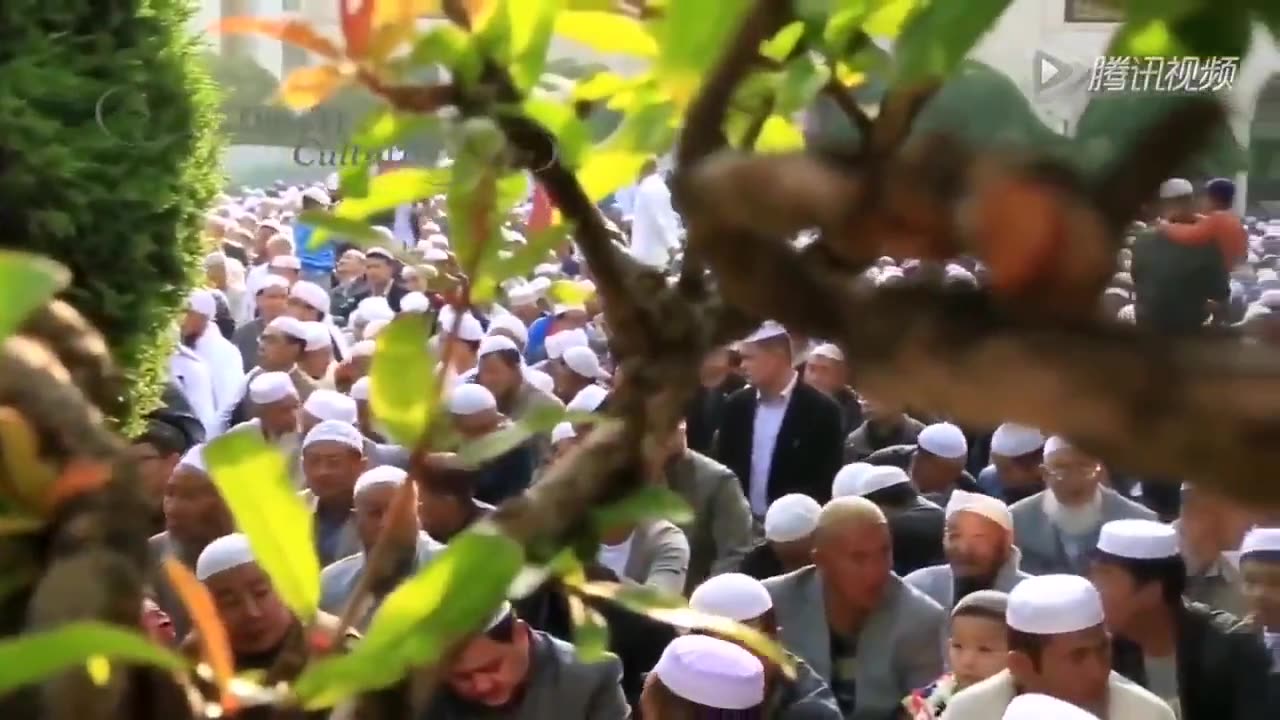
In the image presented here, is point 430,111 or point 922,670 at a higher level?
point 430,111

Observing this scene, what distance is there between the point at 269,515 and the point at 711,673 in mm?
1624

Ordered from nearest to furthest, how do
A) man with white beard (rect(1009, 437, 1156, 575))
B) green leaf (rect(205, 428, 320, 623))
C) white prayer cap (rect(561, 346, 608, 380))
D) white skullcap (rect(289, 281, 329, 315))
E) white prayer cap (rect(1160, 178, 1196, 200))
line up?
white prayer cap (rect(1160, 178, 1196, 200))
green leaf (rect(205, 428, 320, 623))
man with white beard (rect(1009, 437, 1156, 575))
white prayer cap (rect(561, 346, 608, 380))
white skullcap (rect(289, 281, 329, 315))

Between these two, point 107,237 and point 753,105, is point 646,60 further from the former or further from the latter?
point 107,237

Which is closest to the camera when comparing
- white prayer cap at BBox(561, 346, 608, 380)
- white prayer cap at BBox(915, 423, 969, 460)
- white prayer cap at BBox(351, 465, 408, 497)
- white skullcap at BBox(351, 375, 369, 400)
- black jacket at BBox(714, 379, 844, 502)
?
white skullcap at BBox(351, 375, 369, 400)

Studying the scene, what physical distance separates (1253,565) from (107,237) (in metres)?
2.00

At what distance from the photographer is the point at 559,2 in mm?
470

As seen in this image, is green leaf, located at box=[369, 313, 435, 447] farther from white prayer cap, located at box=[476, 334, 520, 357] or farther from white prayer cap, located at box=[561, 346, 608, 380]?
white prayer cap, located at box=[561, 346, 608, 380]

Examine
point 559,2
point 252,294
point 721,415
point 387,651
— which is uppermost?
point 559,2

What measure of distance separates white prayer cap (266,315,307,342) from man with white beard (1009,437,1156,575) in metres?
2.21

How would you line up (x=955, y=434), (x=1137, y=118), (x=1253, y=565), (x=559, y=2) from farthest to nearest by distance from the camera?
(x=955, y=434) < (x=1253, y=565) < (x=559, y=2) < (x=1137, y=118)

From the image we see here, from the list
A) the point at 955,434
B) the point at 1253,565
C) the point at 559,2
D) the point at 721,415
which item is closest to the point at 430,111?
the point at 559,2

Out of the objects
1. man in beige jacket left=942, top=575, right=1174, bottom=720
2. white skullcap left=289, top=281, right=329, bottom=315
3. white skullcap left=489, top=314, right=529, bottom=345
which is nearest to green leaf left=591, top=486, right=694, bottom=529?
man in beige jacket left=942, top=575, right=1174, bottom=720

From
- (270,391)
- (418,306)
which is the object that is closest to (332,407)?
(270,391)

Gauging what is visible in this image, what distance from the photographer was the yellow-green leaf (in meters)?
0.48
